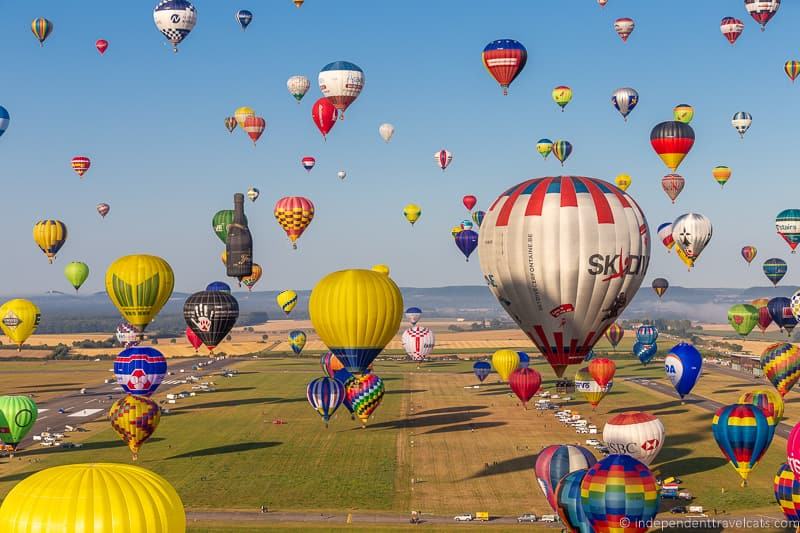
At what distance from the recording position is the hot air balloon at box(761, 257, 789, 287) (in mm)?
144250

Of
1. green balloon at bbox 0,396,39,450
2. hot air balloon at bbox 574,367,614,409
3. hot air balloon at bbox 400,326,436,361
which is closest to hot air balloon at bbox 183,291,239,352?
green balloon at bbox 0,396,39,450

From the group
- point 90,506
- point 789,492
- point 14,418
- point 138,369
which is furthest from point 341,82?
point 90,506

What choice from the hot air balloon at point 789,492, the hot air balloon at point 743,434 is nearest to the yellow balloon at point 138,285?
the hot air balloon at point 743,434

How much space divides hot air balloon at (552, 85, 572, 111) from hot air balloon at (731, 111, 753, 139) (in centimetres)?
2316

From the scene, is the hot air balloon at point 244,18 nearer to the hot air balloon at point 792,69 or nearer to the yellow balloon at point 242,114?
the yellow balloon at point 242,114

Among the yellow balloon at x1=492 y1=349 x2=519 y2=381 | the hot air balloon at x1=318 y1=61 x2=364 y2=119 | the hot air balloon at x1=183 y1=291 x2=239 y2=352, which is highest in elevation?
the hot air balloon at x1=318 y1=61 x2=364 y2=119

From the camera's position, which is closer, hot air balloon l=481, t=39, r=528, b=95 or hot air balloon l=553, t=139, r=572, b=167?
hot air balloon l=481, t=39, r=528, b=95

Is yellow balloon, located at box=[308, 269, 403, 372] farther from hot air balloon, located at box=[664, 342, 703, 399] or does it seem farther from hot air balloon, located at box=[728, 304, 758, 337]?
hot air balloon, located at box=[728, 304, 758, 337]

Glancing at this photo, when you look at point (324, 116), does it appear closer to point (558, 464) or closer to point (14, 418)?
point (14, 418)

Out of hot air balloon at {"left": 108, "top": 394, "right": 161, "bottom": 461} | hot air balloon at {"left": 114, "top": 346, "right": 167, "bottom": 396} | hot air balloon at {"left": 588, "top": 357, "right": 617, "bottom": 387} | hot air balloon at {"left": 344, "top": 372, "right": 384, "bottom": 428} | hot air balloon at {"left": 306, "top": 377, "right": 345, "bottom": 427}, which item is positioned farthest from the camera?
hot air balloon at {"left": 588, "top": 357, "right": 617, "bottom": 387}

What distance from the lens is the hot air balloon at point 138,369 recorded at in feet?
313

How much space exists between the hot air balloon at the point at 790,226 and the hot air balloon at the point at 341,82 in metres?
55.7

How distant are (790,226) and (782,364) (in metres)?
28.6

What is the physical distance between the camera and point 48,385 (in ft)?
474
